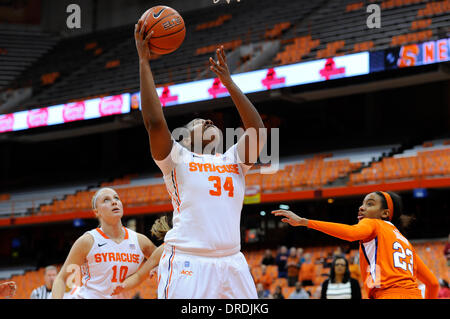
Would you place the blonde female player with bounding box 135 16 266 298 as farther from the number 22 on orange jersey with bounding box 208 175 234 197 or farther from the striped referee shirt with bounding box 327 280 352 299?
the striped referee shirt with bounding box 327 280 352 299

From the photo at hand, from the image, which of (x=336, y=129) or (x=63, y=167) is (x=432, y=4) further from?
(x=63, y=167)

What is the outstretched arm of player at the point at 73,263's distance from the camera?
500 cm

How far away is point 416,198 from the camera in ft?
55.1

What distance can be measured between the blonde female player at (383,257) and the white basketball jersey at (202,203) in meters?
0.72

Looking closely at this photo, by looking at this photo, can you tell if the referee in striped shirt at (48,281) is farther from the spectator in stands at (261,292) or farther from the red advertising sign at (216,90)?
the red advertising sign at (216,90)

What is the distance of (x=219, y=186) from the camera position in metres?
3.71

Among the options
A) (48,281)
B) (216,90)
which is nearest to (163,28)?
(48,281)

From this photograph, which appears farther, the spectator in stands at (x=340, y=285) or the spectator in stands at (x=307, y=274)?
the spectator in stands at (x=307, y=274)

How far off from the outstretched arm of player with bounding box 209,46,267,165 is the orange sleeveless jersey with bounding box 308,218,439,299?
0.76m

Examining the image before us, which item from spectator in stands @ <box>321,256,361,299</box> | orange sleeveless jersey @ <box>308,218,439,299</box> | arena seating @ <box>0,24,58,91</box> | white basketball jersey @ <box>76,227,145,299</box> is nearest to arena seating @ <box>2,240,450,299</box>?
spectator in stands @ <box>321,256,361,299</box>

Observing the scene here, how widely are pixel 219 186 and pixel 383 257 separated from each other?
143 cm

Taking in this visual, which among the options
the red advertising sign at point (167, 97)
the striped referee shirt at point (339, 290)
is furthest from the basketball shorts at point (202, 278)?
the red advertising sign at point (167, 97)

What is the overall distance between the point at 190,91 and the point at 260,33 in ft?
14.4
